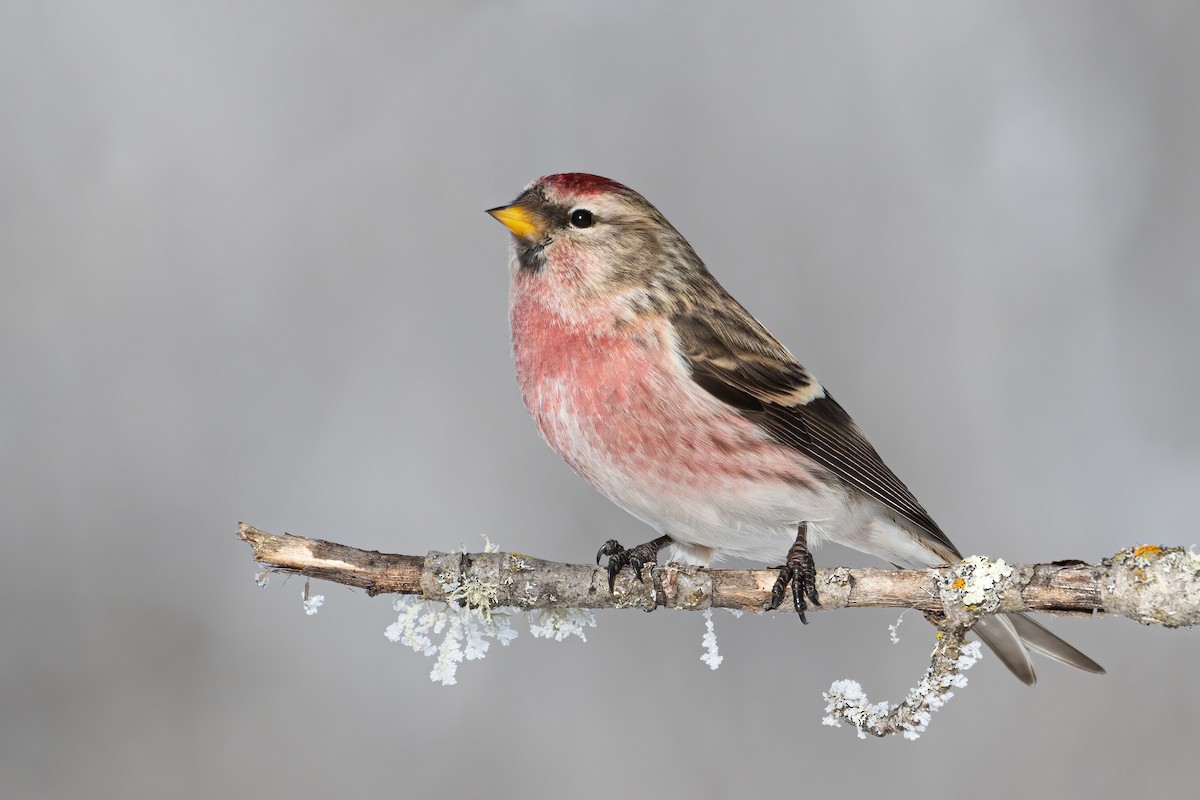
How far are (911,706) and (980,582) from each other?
1.05 feet

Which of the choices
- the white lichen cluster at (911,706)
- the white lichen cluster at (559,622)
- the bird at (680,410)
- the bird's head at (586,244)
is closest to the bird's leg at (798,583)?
the bird at (680,410)

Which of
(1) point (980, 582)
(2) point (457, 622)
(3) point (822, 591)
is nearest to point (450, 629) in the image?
(2) point (457, 622)

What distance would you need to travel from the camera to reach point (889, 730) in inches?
90.7

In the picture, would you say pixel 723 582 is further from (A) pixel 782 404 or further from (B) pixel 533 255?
(B) pixel 533 255

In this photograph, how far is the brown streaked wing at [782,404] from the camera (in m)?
2.74

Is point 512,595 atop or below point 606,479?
below

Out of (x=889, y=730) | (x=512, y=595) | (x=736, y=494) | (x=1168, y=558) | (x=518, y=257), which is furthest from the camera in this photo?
(x=518, y=257)

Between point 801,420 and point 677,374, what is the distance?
391 mm

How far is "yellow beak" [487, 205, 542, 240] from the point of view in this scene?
2.83 metres

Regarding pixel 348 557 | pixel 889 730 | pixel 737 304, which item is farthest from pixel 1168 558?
pixel 348 557

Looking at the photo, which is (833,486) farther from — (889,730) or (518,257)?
(518,257)

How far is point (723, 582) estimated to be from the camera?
8.18 feet

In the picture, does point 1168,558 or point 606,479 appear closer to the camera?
point 1168,558

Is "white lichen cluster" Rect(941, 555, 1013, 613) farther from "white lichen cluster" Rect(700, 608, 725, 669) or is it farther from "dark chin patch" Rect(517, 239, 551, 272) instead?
"dark chin patch" Rect(517, 239, 551, 272)
